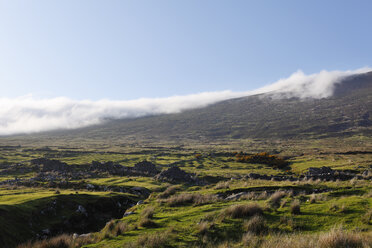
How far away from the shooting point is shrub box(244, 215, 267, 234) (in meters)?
10.1

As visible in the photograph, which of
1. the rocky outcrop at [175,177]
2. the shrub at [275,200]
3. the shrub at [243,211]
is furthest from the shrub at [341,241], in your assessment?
the rocky outcrop at [175,177]

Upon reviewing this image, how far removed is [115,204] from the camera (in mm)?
23266

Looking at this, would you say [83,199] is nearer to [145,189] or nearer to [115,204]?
[115,204]

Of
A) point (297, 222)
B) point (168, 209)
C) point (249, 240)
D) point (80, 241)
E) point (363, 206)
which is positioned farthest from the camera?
point (168, 209)

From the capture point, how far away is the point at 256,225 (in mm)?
10383

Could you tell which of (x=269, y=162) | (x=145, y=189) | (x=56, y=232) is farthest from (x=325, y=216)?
(x=269, y=162)

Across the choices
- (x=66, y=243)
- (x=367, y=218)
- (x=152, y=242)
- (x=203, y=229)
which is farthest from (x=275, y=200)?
(x=66, y=243)

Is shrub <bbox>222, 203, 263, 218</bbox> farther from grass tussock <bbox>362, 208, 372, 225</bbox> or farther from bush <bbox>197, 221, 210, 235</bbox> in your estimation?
grass tussock <bbox>362, 208, 372, 225</bbox>

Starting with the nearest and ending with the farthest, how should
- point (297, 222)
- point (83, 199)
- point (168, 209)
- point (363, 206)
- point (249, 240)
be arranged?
point (249, 240)
point (297, 222)
point (363, 206)
point (168, 209)
point (83, 199)

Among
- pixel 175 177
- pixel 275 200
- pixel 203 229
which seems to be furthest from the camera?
pixel 175 177

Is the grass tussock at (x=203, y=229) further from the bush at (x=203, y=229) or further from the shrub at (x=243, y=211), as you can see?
the shrub at (x=243, y=211)

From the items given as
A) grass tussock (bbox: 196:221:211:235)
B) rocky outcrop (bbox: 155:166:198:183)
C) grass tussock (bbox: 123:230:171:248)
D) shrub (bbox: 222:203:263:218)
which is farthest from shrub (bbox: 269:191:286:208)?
rocky outcrop (bbox: 155:166:198:183)

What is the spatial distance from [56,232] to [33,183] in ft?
66.5

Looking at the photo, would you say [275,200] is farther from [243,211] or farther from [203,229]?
[203,229]
